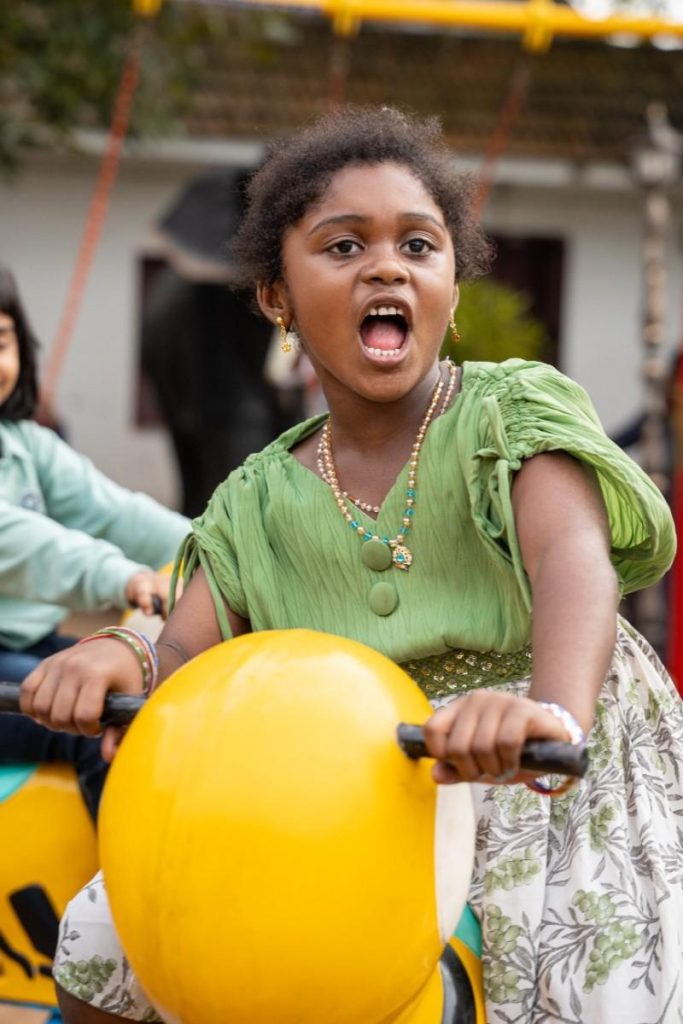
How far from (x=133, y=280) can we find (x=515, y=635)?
11853 millimetres

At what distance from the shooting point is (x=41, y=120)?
8.78m

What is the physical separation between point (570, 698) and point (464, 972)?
0.48 metres

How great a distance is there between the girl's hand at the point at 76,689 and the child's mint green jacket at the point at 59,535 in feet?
3.23

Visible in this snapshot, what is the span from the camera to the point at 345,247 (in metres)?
2.12

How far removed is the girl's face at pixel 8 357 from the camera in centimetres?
348

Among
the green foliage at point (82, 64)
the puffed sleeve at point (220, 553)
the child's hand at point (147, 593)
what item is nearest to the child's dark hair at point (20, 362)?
the child's hand at point (147, 593)

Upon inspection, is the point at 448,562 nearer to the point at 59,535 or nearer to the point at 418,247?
the point at 418,247

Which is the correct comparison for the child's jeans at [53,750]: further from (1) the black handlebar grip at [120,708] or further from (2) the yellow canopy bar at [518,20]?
(2) the yellow canopy bar at [518,20]

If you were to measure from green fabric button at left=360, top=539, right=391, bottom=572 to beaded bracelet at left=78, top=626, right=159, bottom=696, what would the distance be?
1.11 feet

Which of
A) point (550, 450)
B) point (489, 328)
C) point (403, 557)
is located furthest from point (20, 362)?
point (489, 328)

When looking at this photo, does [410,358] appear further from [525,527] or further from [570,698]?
[570,698]

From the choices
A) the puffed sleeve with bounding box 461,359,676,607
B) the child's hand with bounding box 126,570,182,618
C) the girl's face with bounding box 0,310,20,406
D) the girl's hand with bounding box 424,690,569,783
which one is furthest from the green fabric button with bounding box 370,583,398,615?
the girl's face with bounding box 0,310,20,406

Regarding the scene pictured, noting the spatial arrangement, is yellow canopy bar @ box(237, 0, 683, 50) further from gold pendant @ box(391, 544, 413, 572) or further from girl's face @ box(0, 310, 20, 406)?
gold pendant @ box(391, 544, 413, 572)

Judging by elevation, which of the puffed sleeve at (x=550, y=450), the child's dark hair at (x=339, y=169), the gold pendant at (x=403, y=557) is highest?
the child's dark hair at (x=339, y=169)
